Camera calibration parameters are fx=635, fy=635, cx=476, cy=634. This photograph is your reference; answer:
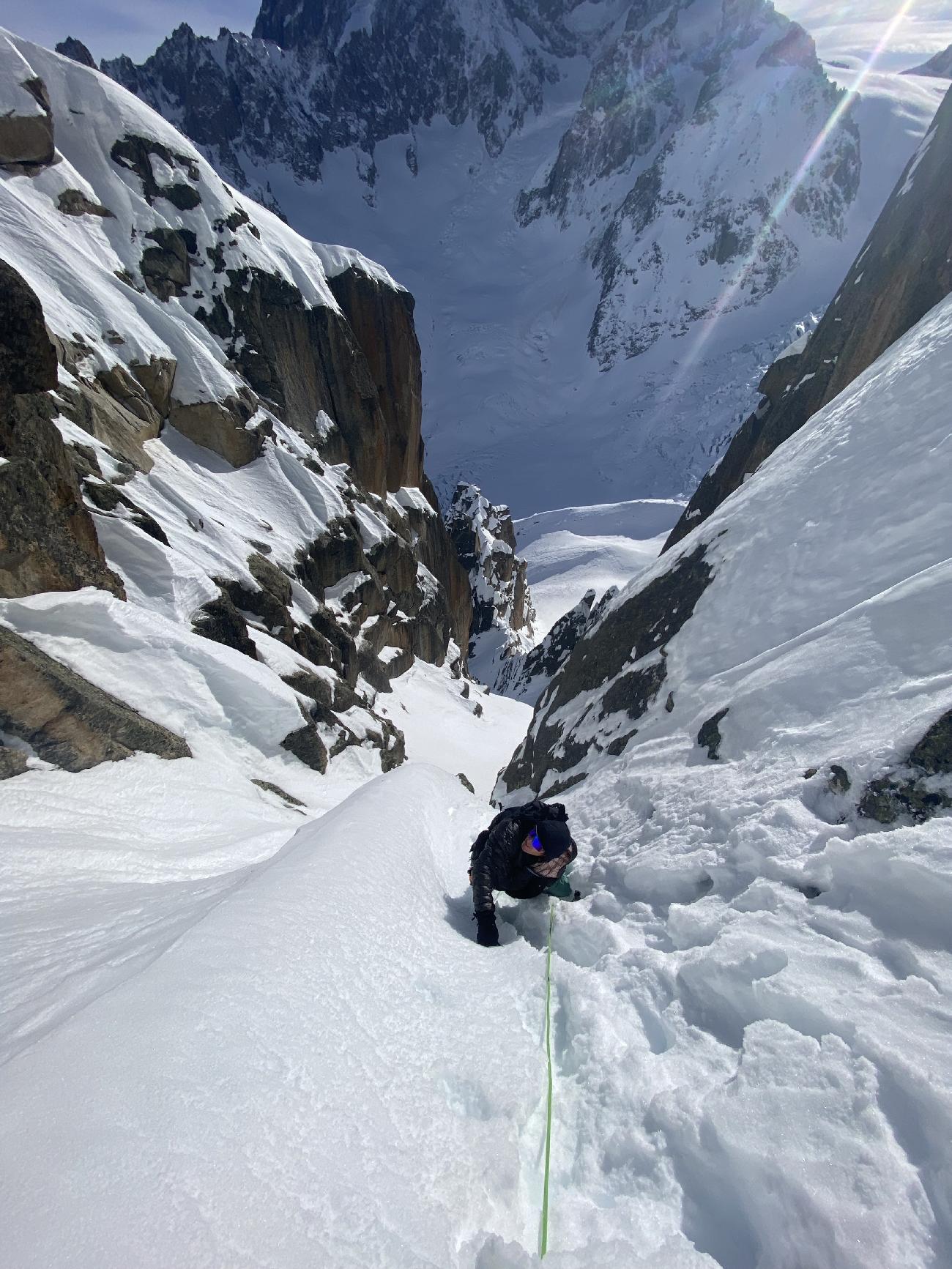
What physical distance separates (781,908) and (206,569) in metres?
16.5

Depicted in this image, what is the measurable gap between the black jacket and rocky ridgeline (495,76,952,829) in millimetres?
1869

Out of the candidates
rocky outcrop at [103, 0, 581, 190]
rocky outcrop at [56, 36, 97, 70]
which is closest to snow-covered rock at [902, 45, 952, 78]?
rocky outcrop at [103, 0, 581, 190]

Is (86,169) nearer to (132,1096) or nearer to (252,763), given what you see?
(252,763)

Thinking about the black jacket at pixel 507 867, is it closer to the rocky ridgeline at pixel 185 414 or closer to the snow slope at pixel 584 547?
the rocky ridgeline at pixel 185 414

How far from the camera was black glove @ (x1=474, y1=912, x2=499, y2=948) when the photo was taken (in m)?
4.18

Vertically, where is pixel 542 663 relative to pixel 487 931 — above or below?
above

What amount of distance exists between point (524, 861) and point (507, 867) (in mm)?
127

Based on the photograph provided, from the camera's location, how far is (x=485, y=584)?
6400 cm

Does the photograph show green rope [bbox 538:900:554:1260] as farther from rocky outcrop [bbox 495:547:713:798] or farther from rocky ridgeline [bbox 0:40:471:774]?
rocky ridgeline [bbox 0:40:471:774]

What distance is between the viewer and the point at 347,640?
2545cm

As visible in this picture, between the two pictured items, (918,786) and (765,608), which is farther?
(765,608)

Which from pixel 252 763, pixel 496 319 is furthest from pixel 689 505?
pixel 496 319

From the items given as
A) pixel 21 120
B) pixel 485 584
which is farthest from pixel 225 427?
pixel 485 584

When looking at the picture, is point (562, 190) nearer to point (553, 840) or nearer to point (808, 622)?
point (808, 622)
